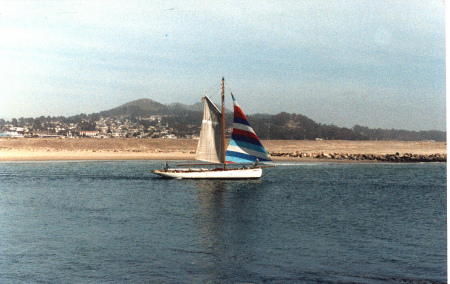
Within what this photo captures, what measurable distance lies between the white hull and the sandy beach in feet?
129

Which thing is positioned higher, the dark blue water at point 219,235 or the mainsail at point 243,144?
the mainsail at point 243,144

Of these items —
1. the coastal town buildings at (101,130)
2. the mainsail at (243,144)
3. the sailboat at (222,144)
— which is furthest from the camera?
the coastal town buildings at (101,130)

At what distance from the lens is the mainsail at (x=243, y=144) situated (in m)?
55.4

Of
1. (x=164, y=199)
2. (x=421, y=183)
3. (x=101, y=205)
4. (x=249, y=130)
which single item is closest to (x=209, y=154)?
(x=249, y=130)

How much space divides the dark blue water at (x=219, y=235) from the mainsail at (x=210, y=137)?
7.73 metres

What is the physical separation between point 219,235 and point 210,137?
30.6 meters

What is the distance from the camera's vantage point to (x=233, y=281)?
59.2 ft

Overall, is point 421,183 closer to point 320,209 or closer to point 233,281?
point 320,209

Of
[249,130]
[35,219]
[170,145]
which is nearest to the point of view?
[35,219]

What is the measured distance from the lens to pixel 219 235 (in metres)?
26.0

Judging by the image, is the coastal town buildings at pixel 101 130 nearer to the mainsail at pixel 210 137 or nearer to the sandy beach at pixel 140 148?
the sandy beach at pixel 140 148

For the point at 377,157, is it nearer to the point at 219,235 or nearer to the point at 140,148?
the point at 140,148

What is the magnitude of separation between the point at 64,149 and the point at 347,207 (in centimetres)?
8874

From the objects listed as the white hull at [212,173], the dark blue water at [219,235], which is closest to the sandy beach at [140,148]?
the white hull at [212,173]
